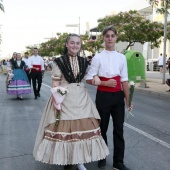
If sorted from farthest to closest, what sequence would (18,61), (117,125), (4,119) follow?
1. (18,61)
2. (4,119)
3. (117,125)

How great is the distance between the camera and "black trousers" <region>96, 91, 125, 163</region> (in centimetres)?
391

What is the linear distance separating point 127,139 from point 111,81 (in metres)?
2.23

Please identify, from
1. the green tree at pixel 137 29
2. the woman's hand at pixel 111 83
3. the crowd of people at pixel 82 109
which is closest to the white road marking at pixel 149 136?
the crowd of people at pixel 82 109

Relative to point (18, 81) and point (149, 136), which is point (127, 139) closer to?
point (149, 136)

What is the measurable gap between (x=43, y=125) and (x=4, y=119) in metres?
4.20

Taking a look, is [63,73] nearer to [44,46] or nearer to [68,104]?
[68,104]

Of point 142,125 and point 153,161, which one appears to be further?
point 142,125

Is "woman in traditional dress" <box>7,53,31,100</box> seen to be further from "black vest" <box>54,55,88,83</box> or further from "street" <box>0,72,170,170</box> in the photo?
"black vest" <box>54,55,88,83</box>

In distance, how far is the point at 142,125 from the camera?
6.91 metres

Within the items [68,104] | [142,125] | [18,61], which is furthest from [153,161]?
[18,61]

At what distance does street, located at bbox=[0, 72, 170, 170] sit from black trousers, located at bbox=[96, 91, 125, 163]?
1.25 ft

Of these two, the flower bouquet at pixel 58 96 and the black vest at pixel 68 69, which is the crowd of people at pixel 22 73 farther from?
the flower bouquet at pixel 58 96

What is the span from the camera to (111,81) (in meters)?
3.77

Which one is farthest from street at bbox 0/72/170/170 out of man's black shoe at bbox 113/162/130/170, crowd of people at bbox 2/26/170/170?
crowd of people at bbox 2/26/170/170
